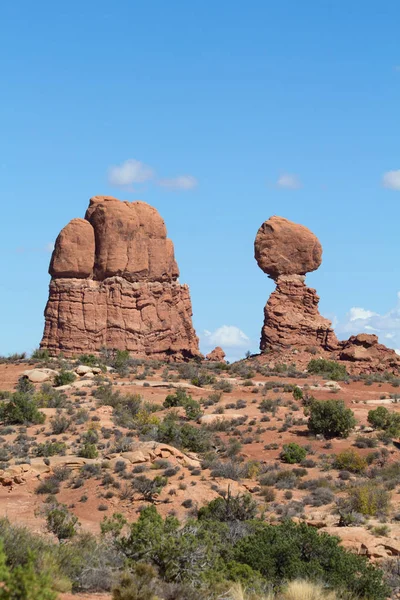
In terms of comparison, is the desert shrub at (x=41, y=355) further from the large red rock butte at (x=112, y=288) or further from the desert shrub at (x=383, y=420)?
the desert shrub at (x=383, y=420)

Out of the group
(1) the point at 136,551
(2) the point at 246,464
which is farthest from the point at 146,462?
(1) the point at 136,551

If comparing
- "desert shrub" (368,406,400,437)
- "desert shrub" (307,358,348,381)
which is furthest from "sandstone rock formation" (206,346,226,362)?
"desert shrub" (368,406,400,437)

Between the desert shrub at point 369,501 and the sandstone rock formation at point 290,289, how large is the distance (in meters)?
31.3

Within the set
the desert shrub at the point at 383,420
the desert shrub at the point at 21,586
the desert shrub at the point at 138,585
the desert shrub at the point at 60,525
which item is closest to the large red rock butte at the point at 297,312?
the desert shrub at the point at 383,420

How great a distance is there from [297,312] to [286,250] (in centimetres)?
419

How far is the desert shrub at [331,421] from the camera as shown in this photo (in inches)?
1280

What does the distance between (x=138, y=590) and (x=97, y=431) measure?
19.9m

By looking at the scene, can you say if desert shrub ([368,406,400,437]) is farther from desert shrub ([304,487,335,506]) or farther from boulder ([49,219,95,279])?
boulder ([49,219,95,279])

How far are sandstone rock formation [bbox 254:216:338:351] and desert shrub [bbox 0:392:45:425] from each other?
24.1 meters

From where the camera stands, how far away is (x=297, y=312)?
5488 centimetres

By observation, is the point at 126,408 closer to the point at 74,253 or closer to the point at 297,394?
the point at 297,394

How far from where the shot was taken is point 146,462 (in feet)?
84.6

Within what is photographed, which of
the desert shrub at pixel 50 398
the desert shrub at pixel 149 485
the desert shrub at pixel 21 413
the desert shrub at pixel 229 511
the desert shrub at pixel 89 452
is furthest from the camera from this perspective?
the desert shrub at pixel 50 398

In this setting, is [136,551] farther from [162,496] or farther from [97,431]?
[97,431]
